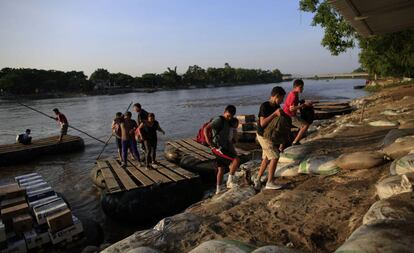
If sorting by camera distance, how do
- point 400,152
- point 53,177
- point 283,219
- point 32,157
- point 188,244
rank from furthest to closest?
point 32,157 → point 53,177 → point 400,152 → point 283,219 → point 188,244

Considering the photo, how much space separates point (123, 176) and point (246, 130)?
7797 millimetres

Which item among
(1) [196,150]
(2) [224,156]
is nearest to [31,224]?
(2) [224,156]

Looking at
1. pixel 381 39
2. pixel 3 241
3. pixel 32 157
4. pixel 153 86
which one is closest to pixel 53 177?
pixel 32 157

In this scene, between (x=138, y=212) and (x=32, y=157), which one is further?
(x=32, y=157)

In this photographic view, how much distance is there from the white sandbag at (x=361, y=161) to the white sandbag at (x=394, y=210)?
1.77 m

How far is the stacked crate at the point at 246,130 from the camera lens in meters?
14.9

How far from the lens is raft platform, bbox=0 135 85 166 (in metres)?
14.5

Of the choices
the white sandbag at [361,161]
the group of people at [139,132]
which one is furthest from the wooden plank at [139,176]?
the white sandbag at [361,161]

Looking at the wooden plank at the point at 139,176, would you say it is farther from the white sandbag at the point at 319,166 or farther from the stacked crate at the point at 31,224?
the white sandbag at the point at 319,166

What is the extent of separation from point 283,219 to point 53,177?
1058 centimetres

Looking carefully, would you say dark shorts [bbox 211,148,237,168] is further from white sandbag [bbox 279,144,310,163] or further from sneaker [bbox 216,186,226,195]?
white sandbag [bbox 279,144,310,163]

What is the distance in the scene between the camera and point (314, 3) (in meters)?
19.4

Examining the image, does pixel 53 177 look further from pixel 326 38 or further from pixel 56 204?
pixel 326 38

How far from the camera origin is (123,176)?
8.68 meters
